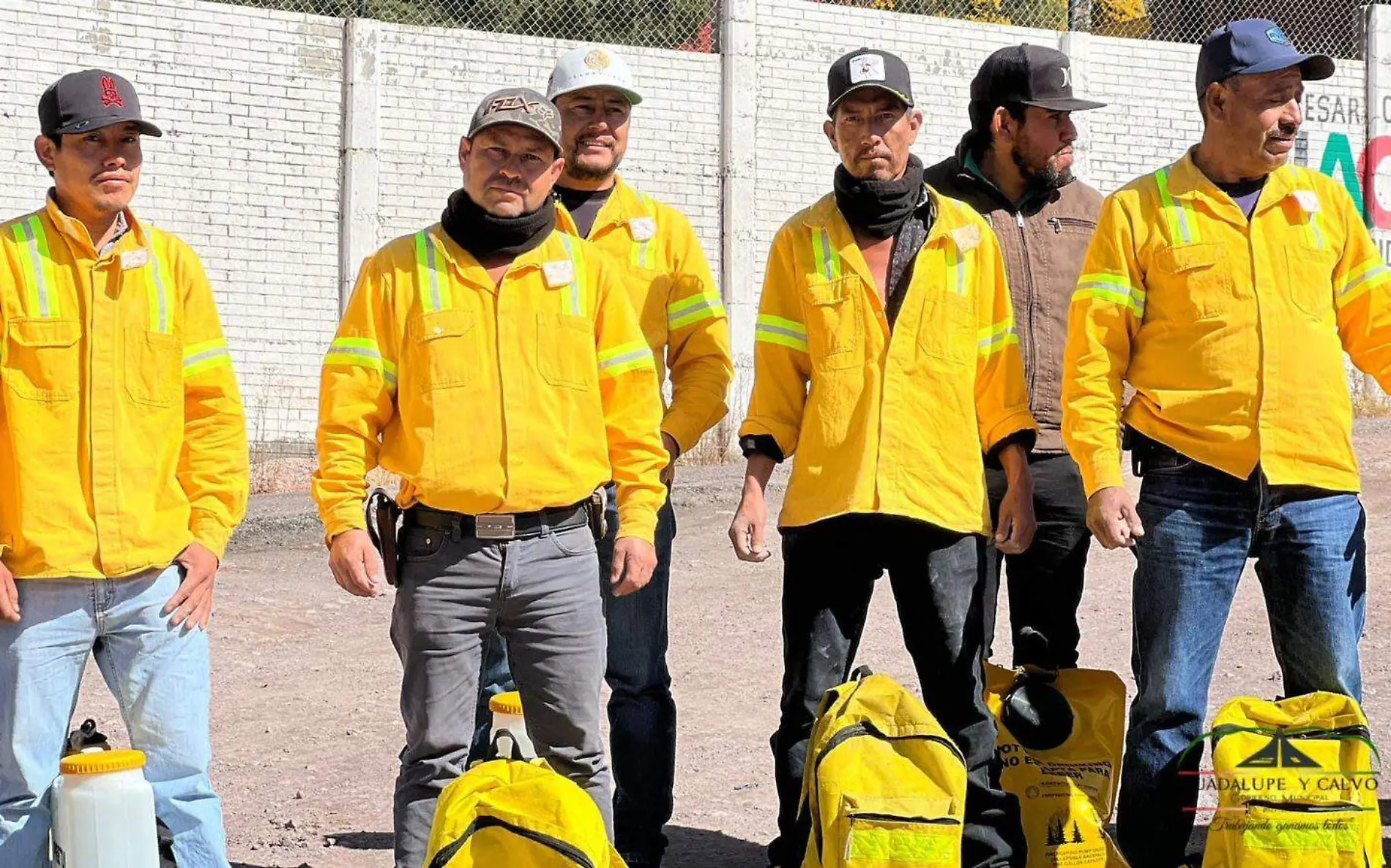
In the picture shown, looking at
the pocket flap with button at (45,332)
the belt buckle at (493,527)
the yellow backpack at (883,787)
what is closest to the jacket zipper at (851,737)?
the yellow backpack at (883,787)

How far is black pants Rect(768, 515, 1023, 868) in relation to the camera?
15.6 feet

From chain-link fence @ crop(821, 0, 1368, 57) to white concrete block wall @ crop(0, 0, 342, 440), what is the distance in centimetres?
513

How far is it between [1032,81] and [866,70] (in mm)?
903

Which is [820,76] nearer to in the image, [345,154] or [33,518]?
[345,154]

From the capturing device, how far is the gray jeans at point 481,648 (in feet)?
14.5

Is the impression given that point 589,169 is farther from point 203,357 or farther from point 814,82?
point 814,82

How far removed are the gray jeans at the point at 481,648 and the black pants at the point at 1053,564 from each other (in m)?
1.52

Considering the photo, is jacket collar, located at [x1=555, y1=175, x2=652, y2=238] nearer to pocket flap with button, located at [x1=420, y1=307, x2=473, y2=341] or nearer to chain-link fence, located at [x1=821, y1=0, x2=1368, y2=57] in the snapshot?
pocket flap with button, located at [x1=420, y1=307, x2=473, y2=341]

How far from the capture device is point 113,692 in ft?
14.6

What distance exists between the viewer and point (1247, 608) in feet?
29.9

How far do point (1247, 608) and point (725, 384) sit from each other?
479cm

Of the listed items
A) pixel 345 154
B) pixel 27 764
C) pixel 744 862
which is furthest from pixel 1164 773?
pixel 345 154

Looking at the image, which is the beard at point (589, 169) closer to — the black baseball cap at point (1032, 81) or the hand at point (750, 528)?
the hand at point (750, 528)

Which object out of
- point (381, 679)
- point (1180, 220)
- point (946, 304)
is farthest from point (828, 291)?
point (381, 679)
